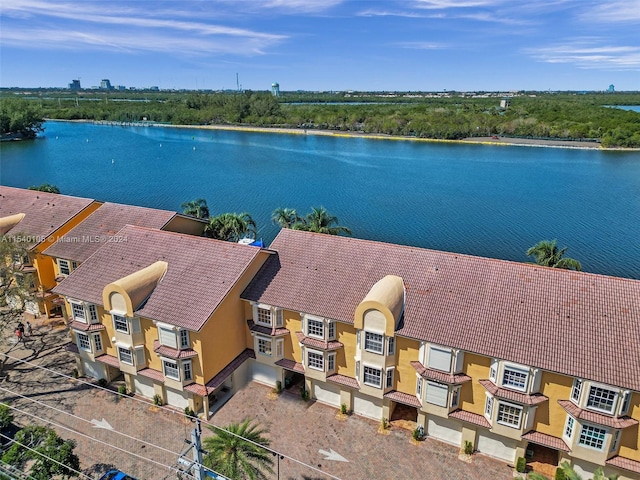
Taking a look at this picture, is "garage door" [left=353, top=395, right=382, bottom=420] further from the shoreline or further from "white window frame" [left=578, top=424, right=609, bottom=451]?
the shoreline

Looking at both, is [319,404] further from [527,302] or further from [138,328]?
[527,302]

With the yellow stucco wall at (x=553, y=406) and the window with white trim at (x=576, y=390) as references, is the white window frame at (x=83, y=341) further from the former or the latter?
the window with white trim at (x=576, y=390)

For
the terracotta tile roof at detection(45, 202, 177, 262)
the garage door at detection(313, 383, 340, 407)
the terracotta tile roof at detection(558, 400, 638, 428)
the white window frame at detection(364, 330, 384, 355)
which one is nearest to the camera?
the terracotta tile roof at detection(558, 400, 638, 428)

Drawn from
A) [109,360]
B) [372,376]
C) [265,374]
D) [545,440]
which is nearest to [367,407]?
[372,376]

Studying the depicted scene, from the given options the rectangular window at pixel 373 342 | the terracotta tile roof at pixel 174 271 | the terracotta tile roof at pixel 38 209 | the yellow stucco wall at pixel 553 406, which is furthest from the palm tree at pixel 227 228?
the yellow stucco wall at pixel 553 406

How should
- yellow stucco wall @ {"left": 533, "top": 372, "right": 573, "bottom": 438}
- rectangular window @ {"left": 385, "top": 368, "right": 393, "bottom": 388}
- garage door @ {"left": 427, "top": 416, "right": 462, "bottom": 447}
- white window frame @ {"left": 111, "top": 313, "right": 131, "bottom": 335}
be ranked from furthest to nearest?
white window frame @ {"left": 111, "top": 313, "right": 131, "bottom": 335}, rectangular window @ {"left": 385, "top": 368, "right": 393, "bottom": 388}, garage door @ {"left": 427, "top": 416, "right": 462, "bottom": 447}, yellow stucco wall @ {"left": 533, "top": 372, "right": 573, "bottom": 438}

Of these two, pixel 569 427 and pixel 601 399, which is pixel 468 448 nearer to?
pixel 569 427

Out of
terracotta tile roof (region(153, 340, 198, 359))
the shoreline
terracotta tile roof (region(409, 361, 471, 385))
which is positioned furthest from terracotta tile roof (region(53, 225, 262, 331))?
the shoreline
